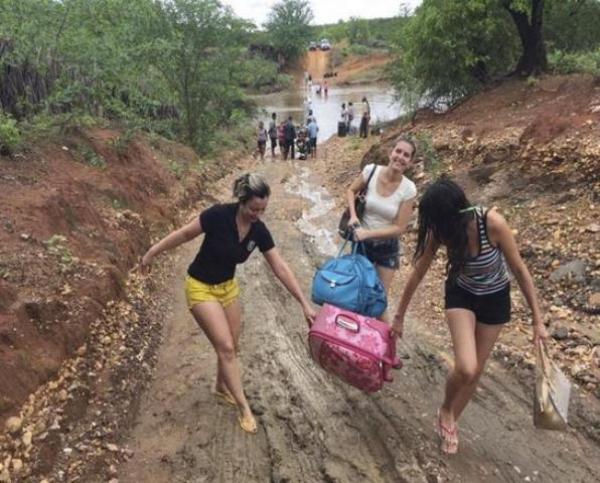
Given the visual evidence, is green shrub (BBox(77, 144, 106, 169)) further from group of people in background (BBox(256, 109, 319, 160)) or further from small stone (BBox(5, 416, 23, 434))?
group of people in background (BBox(256, 109, 319, 160))

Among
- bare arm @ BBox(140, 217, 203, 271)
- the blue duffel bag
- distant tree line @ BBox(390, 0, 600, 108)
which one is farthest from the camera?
distant tree line @ BBox(390, 0, 600, 108)

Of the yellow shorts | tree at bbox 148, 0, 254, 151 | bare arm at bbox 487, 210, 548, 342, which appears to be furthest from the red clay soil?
tree at bbox 148, 0, 254, 151

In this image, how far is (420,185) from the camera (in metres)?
10.5

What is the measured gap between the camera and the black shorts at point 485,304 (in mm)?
3451

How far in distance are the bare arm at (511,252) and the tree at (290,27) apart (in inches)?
2603

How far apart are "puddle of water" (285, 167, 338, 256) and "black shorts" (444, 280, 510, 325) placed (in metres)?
5.13

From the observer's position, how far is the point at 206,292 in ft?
12.8

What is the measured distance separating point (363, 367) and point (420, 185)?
725cm

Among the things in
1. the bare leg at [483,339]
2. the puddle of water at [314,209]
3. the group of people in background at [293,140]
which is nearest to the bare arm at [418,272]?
the bare leg at [483,339]

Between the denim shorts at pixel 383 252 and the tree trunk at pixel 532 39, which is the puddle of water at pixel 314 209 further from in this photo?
the tree trunk at pixel 532 39

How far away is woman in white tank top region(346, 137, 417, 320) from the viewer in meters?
4.23

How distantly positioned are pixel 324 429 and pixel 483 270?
5.40ft

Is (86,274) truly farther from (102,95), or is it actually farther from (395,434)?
(102,95)

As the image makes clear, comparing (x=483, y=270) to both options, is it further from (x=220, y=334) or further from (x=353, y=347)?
(x=220, y=334)
